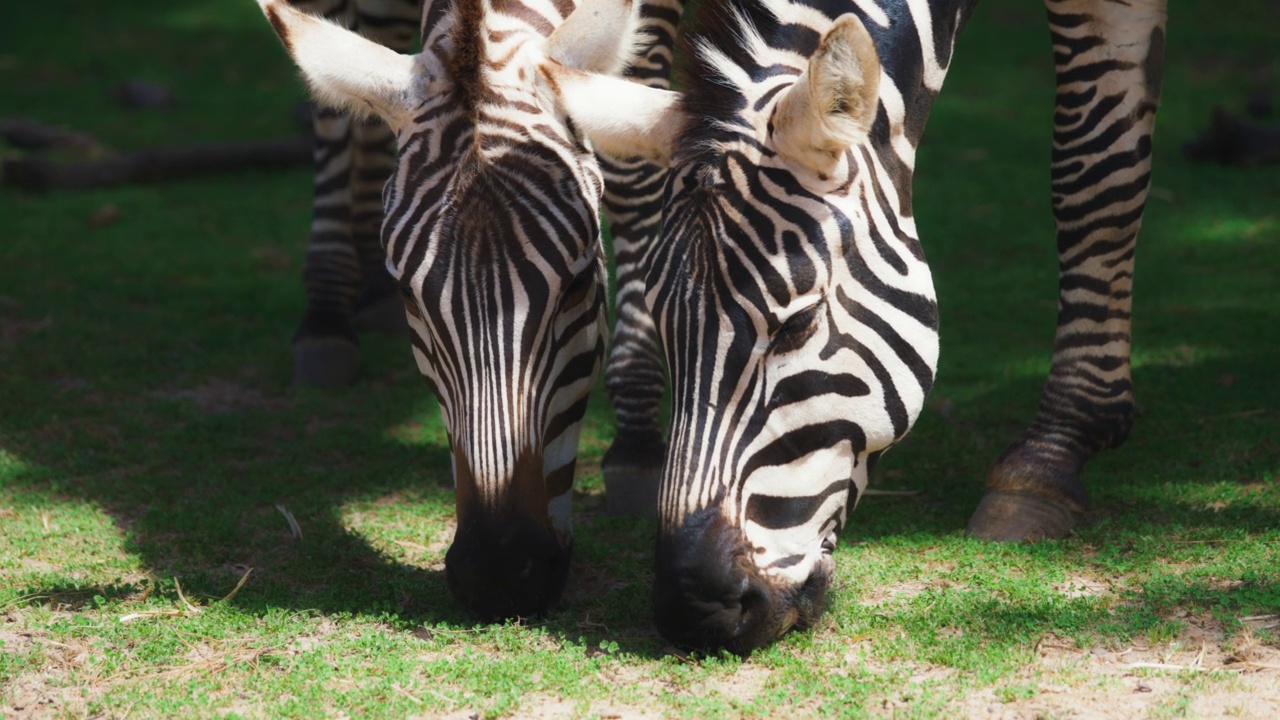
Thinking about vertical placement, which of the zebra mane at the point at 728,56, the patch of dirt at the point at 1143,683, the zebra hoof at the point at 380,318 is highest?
the zebra mane at the point at 728,56

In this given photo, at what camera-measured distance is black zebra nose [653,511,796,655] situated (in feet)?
9.69

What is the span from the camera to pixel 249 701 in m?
3.06

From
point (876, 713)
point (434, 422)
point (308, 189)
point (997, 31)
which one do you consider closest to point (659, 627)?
point (876, 713)

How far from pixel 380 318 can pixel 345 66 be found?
12.2 ft

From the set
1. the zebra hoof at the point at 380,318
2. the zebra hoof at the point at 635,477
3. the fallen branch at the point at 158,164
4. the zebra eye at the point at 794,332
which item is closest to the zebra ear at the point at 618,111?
the zebra eye at the point at 794,332

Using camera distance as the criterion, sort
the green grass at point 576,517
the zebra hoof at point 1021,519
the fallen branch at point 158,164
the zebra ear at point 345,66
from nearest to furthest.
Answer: the green grass at point 576,517, the zebra ear at point 345,66, the zebra hoof at point 1021,519, the fallen branch at point 158,164

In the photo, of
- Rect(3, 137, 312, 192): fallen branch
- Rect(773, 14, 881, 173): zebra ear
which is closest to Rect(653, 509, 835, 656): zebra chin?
Rect(773, 14, 881, 173): zebra ear

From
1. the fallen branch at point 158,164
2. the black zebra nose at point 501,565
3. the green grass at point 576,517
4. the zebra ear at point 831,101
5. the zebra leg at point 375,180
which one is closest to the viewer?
the zebra ear at point 831,101

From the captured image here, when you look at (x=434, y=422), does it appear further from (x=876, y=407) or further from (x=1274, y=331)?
(x=1274, y=331)

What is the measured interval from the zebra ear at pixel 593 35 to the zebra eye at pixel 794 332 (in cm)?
109

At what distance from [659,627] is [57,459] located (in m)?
3.24

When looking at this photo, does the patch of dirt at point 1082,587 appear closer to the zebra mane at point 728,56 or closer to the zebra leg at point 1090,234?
the zebra leg at point 1090,234

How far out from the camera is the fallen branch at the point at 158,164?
9.75m

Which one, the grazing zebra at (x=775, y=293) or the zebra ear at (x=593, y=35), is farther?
the zebra ear at (x=593, y=35)
